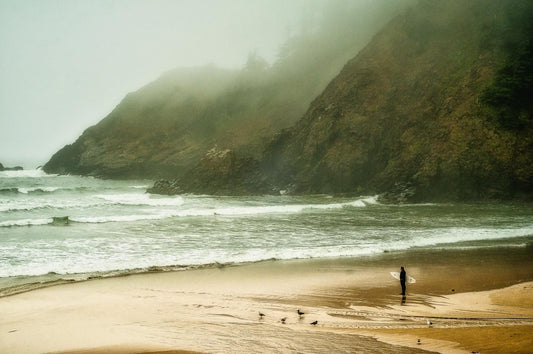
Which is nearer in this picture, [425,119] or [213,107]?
[425,119]

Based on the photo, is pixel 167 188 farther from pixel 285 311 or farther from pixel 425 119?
pixel 285 311

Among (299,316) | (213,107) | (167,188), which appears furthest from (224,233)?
(213,107)

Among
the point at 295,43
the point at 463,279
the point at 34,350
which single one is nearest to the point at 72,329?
the point at 34,350

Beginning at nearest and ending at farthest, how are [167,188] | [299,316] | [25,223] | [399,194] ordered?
1. [299,316]
2. [25,223]
3. [399,194]
4. [167,188]

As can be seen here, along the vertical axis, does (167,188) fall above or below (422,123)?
below

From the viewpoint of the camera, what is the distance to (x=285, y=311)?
334 inches

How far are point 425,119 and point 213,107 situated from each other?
41557mm

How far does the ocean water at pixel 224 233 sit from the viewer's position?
1343 centimetres

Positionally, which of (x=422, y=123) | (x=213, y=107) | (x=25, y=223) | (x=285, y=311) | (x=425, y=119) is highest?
(x=213, y=107)

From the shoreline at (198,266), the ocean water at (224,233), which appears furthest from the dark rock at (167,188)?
the shoreline at (198,266)

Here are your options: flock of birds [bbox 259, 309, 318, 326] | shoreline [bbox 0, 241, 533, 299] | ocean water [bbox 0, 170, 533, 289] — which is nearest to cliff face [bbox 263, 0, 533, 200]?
ocean water [bbox 0, 170, 533, 289]

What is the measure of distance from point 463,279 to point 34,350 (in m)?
10.4

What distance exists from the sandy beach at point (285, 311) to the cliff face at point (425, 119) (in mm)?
17547

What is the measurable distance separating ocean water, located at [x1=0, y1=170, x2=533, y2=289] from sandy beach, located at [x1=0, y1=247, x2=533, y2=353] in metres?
1.90
